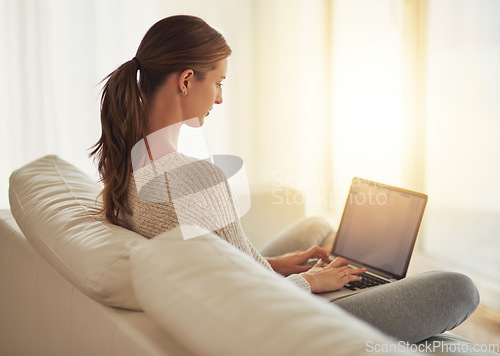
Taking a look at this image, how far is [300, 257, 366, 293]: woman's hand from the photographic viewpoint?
1.40 m

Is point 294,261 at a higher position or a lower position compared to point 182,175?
lower

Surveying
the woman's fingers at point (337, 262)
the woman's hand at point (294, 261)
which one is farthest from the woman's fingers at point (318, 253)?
the woman's fingers at point (337, 262)

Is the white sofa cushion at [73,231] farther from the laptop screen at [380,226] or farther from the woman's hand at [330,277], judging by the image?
the laptop screen at [380,226]

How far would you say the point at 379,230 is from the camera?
5.80 feet

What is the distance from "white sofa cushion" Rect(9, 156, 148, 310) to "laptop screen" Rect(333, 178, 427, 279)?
0.87 metres

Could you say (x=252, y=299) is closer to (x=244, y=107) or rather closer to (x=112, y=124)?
(x=112, y=124)

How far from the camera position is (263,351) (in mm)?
614

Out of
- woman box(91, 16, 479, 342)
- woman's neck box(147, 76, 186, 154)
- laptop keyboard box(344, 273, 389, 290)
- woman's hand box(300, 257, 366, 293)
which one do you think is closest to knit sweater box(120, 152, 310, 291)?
woman box(91, 16, 479, 342)

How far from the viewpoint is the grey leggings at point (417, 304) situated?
1118 mm

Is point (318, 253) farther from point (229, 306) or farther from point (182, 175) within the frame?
point (229, 306)

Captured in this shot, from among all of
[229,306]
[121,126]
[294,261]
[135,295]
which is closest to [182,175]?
[121,126]

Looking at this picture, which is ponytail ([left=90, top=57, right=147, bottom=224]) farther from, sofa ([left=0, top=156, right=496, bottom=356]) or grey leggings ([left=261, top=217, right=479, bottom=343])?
grey leggings ([left=261, top=217, right=479, bottom=343])

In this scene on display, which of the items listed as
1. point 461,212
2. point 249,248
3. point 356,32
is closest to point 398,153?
point 461,212

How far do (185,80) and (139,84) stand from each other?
124mm
